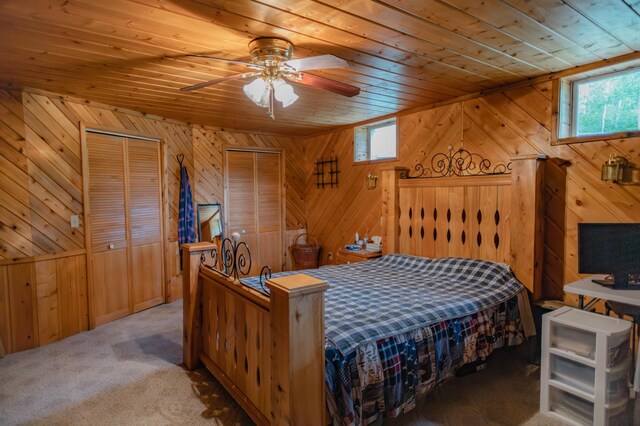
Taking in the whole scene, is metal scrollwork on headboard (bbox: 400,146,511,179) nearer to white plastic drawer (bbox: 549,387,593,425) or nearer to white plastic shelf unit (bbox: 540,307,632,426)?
white plastic shelf unit (bbox: 540,307,632,426)

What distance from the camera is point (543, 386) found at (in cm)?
237

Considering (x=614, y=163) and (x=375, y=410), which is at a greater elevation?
(x=614, y=163)

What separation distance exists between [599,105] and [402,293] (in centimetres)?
225

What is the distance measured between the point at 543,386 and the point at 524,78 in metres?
2.52

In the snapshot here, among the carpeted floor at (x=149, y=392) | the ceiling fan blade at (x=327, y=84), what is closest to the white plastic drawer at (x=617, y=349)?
the carpeted floor at (x=149, y=392)

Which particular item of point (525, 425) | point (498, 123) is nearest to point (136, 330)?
point (525, 425)

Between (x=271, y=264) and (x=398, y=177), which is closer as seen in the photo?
(x=398, y=177)

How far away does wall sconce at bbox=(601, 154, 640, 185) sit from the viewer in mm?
2686

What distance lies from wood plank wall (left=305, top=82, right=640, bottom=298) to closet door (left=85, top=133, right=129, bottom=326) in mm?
3172

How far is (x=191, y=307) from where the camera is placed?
118 inches

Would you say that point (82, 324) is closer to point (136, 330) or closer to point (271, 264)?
point (136, 330)

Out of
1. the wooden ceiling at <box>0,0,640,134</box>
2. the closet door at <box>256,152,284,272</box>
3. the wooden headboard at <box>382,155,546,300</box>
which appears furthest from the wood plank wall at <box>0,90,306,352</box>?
the wooden headboard at <box>382,155,546,300</box>

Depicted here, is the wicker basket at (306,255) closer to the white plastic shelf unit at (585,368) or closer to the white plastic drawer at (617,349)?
the white plastic shelf unit at (585,368)

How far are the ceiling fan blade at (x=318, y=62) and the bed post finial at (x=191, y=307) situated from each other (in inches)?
67.1
